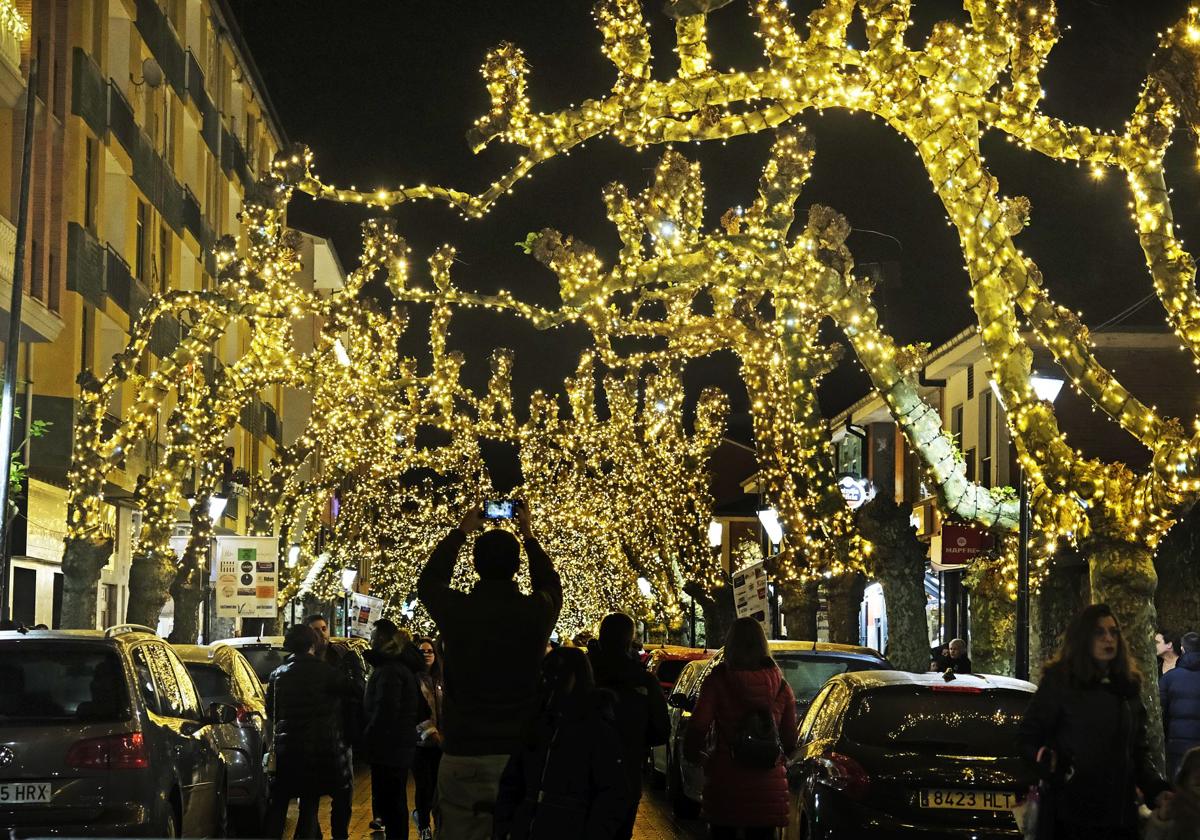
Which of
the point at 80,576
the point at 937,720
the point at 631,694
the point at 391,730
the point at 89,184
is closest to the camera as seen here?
the point at 631,694

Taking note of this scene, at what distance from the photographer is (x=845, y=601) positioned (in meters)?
27.7

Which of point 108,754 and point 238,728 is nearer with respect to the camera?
point 108,754

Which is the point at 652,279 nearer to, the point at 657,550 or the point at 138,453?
the point at 138,453

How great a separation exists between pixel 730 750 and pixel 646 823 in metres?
7.76

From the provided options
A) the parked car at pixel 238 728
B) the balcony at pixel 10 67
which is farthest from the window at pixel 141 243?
the parked car at pixel 238 728

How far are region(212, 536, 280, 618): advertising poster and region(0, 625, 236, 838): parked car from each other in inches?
890

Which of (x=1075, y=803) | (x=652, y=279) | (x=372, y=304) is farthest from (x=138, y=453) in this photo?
(x=1075, y=803)

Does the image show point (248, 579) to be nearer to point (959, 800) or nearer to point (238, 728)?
point (238, 728)

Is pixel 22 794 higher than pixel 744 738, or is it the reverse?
pixel 744 738

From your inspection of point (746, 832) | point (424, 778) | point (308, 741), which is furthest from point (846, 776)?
point (424, 778)

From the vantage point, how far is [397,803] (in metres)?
13.5

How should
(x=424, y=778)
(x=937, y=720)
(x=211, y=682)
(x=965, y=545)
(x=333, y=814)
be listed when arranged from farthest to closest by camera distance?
(x=965, y=545) → (x=211, y=682) → (x=424, y=778) → (x=333, y=814) → (x=937, y=720)

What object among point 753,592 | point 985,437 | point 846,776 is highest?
point 985,437

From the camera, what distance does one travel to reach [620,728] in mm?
9227
